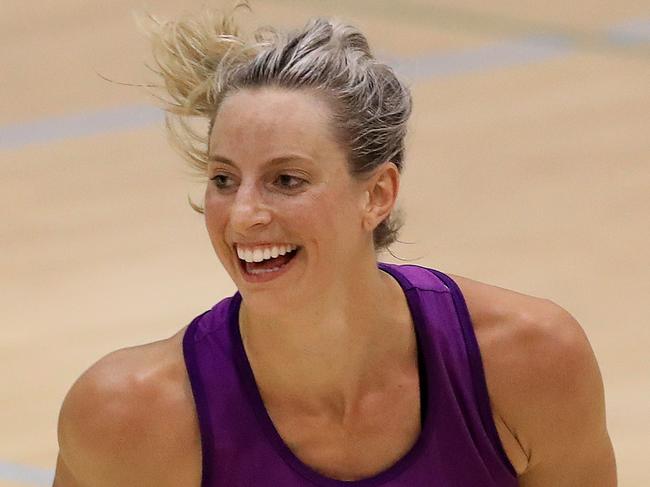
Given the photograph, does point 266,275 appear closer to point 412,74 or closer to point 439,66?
point 412,74

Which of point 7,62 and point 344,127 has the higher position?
point 7,62

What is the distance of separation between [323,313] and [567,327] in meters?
0.40

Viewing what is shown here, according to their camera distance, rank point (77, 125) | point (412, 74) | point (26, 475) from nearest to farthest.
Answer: point (26, 475)
point (412, 74)
point (77, 125)

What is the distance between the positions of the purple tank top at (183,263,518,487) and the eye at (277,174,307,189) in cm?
33

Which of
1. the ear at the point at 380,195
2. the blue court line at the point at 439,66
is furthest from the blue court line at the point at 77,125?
the ear at the point at 380,195

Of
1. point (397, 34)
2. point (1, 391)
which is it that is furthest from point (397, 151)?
point (397, 34)

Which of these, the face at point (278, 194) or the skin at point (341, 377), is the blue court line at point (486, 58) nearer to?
the skin at point (341, 377)

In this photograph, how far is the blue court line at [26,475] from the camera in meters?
3.15

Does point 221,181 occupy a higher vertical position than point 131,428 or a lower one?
higher

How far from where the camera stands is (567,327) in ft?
7.34

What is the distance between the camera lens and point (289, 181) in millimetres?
1974

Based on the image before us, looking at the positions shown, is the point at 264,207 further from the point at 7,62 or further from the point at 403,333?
the point at 7,62

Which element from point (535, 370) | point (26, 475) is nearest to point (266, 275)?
point (535, 370)

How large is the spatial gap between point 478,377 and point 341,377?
0.66ft
